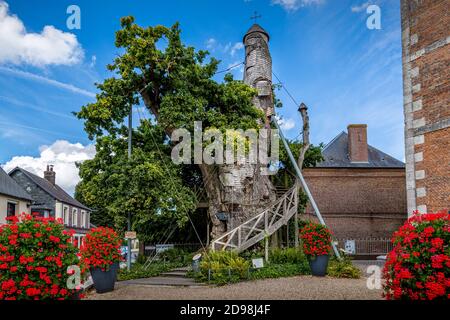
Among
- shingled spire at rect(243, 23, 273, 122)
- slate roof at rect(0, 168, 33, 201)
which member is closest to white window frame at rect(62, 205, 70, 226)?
slate roof at rect(0, 168, 33, 201)

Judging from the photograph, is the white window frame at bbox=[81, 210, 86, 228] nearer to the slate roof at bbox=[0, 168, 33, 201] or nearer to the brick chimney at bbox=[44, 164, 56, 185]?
the brick chimney at bbox=[44, 164, 56, 185]

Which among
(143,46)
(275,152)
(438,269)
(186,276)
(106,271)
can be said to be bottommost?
(186,276)

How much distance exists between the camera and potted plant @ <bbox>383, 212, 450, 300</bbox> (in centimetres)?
501

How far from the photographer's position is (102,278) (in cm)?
923

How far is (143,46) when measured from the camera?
12750 millimetres

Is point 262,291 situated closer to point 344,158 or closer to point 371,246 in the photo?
point 371,246

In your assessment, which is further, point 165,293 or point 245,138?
point 245,138

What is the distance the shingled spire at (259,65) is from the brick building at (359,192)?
390 inches

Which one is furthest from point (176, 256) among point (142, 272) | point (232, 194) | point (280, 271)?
→ point (280, 271)

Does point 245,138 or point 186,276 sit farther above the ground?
point 245,138

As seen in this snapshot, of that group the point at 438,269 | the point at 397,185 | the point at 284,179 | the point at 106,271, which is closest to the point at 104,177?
the point at 106,271

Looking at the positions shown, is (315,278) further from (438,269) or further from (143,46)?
(143,46)
